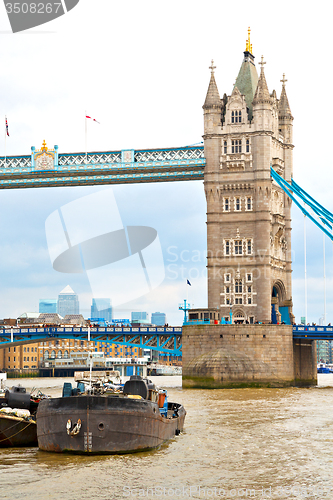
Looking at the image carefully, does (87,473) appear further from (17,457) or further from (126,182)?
(126,182)

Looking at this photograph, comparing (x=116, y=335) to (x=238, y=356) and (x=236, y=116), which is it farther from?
(x=236, y=116)

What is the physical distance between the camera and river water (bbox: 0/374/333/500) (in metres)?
21.8

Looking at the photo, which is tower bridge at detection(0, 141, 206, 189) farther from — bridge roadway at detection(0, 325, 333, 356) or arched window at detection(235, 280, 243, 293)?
bridge roadway at detection(0, 325, 333, 356)

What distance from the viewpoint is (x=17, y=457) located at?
27.0 meters

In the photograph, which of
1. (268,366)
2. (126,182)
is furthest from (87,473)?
(126,182)

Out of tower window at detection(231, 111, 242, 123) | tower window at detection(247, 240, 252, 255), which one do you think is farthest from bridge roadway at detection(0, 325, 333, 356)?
tower window at detection(231, 111, 242, 123)

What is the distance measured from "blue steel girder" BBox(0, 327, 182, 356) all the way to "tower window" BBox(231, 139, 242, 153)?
1922 cm

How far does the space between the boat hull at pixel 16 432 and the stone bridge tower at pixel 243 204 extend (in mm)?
46011

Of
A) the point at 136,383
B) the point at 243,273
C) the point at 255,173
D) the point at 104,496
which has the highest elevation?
the point at 255,173

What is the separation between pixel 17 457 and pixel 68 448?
2133mm

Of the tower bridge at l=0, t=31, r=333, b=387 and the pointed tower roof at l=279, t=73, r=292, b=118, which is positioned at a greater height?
the pointed tower roof at l=279, t=73, r=292, b=118

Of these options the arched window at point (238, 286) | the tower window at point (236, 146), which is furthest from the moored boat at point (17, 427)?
the tower window at point (236, 146)

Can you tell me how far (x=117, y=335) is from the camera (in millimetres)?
80375

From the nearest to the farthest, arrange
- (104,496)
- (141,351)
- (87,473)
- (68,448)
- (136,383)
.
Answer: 1. (104,496)
2. (87,473)
3. (68,448)
4. (136,383)
5. (141,351)
